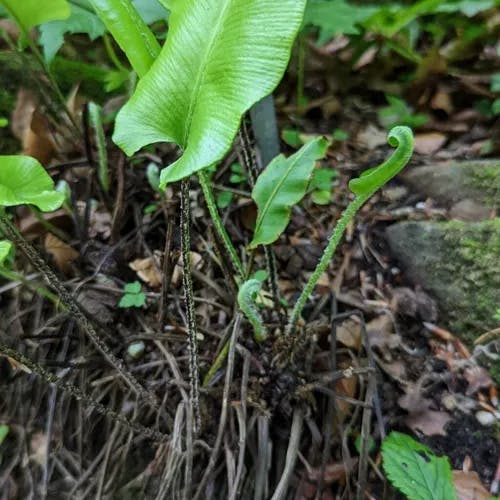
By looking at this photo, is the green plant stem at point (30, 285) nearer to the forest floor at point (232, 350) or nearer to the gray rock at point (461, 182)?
the forest floor at point (232, 350)

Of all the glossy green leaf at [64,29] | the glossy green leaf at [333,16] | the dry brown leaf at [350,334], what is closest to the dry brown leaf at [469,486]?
the dry brown leaf at [350,334]

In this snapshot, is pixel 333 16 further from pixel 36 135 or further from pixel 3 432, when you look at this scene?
pixel 3 432

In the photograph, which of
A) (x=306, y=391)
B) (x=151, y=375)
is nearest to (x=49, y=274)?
(x=151, y=375)

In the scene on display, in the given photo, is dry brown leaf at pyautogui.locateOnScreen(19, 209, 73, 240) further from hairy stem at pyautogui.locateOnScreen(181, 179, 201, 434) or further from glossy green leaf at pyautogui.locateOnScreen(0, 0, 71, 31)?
hairy stem at pyautogui.locateOnScreen(181, 179, 201, 434)

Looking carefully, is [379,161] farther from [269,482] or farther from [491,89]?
[269,482]

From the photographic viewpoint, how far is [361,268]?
0.98m

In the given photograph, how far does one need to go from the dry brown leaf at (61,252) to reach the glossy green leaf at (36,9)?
40 cm

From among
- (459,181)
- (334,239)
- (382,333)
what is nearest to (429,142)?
(459,181)

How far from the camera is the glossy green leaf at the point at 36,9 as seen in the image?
0.73m

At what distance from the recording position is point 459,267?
0.88m

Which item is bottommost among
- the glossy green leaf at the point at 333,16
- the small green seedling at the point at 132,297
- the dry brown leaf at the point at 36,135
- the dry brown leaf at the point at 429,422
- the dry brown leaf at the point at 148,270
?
the dry brown leaf at the point at 429,422

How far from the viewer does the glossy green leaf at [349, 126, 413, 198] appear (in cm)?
52

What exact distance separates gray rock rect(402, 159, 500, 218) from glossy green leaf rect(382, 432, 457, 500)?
1.69 ft

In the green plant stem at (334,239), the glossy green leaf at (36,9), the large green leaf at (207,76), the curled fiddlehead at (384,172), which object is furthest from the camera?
the glossy green leaf at (36,9)
